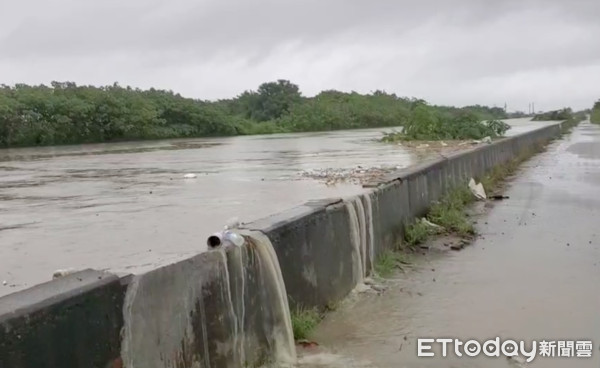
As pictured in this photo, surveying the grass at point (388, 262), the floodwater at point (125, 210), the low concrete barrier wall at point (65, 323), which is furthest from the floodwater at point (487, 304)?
the low concrete barrier wall at point (65, 323)

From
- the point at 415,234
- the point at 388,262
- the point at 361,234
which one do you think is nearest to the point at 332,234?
the point at 361,234

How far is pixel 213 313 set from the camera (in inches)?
151

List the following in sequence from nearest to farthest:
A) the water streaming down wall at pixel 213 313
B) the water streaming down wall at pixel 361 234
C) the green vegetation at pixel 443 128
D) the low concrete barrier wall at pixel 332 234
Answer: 1. the water streaming down wall at pixel 213 313
2. the low concrete barrier wall at pixel 332 234
3. the water streaming down wall at pixel 361 234
4. the green vegetation at pixel 443 128

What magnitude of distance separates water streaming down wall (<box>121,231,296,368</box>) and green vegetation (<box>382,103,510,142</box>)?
22.9 m

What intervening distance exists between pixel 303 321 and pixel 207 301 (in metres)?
1.13

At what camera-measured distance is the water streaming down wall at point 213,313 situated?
10.9 ft

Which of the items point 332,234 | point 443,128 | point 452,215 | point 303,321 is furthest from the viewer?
point 443,128

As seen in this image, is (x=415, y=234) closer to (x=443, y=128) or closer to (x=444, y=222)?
(x=444, y=222)

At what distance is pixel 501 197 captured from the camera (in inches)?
470

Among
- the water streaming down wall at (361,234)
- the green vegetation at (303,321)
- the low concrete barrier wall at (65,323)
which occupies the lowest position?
the green vegetation at (303,321)

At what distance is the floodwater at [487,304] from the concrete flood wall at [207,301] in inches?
15.2

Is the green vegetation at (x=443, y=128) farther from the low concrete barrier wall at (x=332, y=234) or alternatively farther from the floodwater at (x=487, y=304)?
the low concrete barrier wall at (x=332, y=234)

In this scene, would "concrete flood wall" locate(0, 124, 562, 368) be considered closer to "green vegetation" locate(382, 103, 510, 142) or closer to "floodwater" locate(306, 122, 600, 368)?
"floodwater" locate(306, 122, 600, 368)

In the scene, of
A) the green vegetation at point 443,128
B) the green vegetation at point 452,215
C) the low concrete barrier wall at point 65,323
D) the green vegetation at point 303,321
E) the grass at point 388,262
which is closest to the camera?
the low concrete barrier wall at point 65,323
